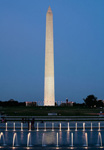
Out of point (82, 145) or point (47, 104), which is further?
point (47, 104)

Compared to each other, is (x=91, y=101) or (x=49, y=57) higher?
(x=49, y=57)

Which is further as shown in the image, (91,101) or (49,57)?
(91,101)

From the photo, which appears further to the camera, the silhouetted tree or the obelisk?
the silhouetted tree

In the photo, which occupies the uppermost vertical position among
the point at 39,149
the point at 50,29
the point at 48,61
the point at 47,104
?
the point at 50,29

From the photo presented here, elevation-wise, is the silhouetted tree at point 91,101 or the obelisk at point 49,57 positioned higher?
the obelisk at point 49,57

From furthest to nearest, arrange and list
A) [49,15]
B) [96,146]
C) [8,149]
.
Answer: [49,15] < [96,146] < [8,149]

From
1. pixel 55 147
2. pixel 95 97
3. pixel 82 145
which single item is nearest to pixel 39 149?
pixel 55 147

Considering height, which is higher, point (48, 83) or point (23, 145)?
point (48, 83)

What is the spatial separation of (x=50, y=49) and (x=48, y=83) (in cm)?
741

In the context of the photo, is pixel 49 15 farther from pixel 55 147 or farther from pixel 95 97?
pixel 55 147

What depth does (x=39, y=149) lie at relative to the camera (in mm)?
17766

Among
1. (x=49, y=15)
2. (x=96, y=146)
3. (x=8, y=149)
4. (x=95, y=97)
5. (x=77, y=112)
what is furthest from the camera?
(x=95, y=97)

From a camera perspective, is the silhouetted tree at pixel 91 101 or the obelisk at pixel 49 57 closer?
the obelisk at pixel 49 57

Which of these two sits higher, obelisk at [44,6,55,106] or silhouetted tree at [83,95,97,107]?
obelisk at [44,6,55,106]
